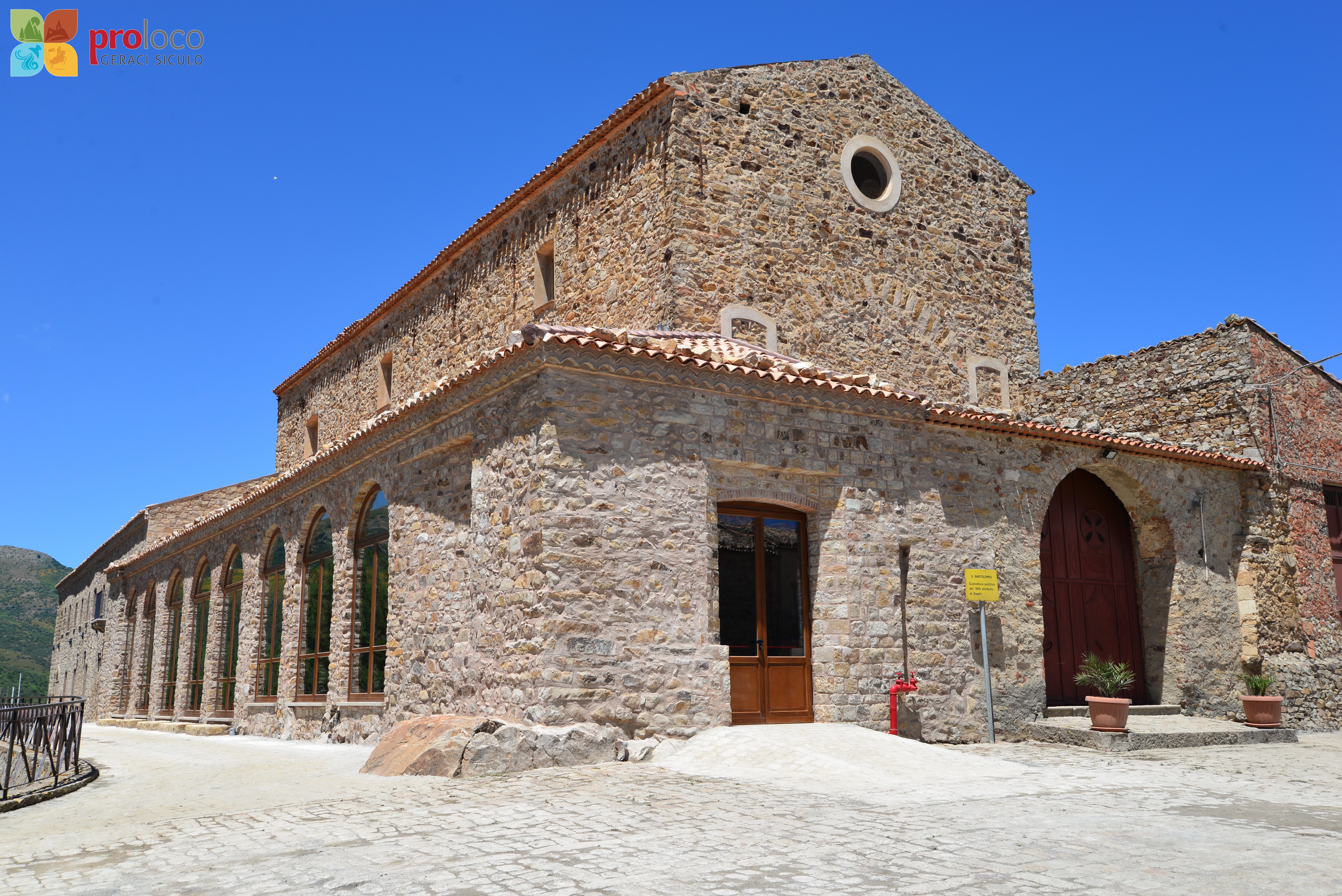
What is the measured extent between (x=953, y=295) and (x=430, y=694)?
11.3 meters

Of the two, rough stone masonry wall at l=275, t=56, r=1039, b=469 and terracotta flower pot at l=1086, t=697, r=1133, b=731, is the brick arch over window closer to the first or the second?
rough stone masonry wall at l=275, t=56, r=1039, b=469

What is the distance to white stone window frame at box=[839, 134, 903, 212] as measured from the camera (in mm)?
16812

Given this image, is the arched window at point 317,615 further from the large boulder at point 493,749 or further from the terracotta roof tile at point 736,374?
the large boulder at point 493,749

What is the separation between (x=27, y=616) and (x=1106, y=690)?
82885mm

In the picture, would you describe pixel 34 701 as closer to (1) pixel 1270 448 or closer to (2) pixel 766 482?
(2) pixel 766 482

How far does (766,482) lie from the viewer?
1137 centimetres

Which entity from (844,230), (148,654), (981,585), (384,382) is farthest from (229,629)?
(981,585)

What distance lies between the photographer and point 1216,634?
1507cm

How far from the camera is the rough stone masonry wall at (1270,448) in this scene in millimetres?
15477

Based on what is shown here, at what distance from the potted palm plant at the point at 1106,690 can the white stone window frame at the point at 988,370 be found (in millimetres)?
5159

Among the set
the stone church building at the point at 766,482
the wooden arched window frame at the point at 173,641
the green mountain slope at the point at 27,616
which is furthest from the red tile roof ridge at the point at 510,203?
the green mountain slope at the point at 27,616

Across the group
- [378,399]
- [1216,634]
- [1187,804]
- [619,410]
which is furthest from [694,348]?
[378,399]

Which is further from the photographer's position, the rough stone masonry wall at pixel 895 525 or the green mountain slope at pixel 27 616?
the green mountain slope at pixel 27 616

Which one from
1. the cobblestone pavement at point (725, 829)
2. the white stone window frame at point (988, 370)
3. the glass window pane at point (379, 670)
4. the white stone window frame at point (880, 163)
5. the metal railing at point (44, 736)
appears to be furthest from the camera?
the white stone window frame at point (988, 370)
